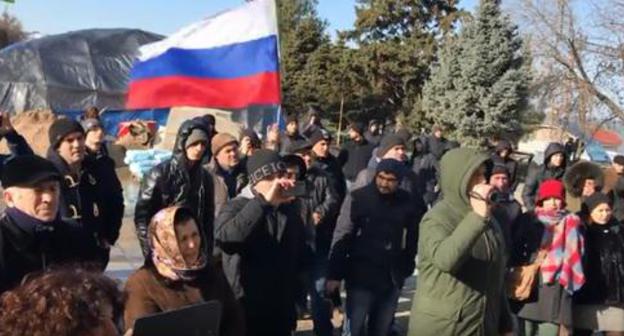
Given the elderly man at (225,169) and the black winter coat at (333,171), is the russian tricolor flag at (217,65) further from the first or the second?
the elderly man at (225,169)

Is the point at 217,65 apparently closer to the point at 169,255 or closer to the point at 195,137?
the point at 195,137

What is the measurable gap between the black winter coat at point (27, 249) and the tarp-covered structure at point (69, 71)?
26395mm

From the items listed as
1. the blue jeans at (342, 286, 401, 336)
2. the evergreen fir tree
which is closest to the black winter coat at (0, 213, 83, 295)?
the blue jeans at (342, 286, 401, 336)

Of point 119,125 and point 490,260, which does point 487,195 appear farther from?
point 119,125

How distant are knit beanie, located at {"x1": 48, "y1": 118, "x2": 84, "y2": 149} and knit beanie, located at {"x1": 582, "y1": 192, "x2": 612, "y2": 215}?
354 centimetres

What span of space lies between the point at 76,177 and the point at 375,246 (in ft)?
6.70

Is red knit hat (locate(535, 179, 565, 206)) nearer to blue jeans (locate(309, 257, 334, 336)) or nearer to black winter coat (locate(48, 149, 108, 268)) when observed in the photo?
blue jeans (locate(309, 257, 334, 336))

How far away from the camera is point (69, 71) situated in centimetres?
3089

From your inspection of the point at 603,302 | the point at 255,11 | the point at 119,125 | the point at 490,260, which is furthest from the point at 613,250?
the point at 119,125

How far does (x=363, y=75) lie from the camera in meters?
37.0

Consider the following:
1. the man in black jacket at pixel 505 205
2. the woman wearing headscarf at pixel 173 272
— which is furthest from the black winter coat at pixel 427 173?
the woman wearing headscarf at pixel 173 272

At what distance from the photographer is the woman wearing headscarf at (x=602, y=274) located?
18.2 ft

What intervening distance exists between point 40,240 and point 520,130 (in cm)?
2886

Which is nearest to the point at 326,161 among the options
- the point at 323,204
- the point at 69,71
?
the point at 323,204
